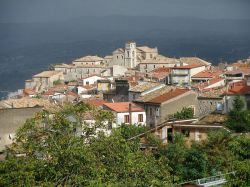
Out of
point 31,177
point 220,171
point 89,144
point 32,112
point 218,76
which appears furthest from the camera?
point 218,76

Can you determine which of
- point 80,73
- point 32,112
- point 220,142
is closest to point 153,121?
point 32,112

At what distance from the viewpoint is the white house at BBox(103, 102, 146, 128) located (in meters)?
33.5

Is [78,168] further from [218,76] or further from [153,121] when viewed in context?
[218,76]

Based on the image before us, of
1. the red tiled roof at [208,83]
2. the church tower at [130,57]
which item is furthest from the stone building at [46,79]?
the red tiled roof at [208,83]

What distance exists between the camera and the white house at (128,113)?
33.5 m

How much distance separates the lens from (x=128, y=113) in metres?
33.8

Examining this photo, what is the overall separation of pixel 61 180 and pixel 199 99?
69.6ft

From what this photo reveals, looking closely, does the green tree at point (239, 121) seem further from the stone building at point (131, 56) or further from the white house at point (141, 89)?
the stone building at point (131, 56)

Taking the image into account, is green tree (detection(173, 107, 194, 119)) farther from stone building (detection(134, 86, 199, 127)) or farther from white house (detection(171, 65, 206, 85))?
white house (detection(171, 65, 206, 85))

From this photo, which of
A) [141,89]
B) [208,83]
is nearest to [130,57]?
[208,83]

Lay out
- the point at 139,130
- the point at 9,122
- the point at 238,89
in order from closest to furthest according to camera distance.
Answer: the point at 9,122
the point at 139,130
the point at 238,89

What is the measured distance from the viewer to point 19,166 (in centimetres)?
1482

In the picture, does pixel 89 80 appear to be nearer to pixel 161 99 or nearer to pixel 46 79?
pixel 46 79

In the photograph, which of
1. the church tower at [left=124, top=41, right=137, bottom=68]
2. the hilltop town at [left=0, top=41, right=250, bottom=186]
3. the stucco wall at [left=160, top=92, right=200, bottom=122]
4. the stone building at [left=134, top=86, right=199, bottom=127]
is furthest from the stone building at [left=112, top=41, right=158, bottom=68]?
the stucco wall at [left=160, top=92, right=200, bottom=122]
